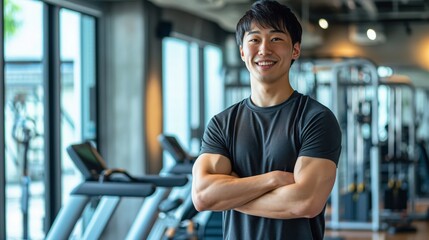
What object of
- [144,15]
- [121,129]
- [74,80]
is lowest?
[121,129]

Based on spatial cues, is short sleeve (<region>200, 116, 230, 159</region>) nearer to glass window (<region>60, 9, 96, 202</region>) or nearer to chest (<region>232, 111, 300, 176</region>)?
chest (<region>232, 111, 300, 176</region>)

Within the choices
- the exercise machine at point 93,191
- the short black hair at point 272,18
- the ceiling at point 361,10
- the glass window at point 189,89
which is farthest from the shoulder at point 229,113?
the ceiling at point 361,10

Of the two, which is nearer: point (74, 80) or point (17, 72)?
point (17, 72)

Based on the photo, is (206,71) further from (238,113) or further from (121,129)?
(238,113)

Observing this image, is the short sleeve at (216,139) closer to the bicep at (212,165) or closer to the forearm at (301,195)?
the bicep at (212,165)

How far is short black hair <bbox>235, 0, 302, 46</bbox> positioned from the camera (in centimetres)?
219

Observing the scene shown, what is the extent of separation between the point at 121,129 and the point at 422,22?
22.4ft

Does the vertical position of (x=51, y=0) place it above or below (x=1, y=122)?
above

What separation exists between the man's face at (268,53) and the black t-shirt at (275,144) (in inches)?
3.3

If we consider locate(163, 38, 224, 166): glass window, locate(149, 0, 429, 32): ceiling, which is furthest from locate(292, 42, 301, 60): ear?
locate(149, 0, 429, 32): ceiling

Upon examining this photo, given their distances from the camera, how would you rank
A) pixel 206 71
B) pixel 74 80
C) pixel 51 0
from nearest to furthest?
pixel 51 0
pixel 74 80
pixel 206 71

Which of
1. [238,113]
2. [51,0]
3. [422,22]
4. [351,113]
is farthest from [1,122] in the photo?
[422,22]

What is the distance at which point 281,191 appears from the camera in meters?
2.09

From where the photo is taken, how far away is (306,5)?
1164 cm
